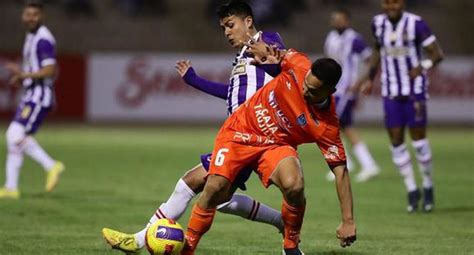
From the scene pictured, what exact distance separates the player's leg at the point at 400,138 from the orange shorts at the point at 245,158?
465 cm

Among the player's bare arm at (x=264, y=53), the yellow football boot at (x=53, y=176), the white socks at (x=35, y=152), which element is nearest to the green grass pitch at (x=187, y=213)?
the yellow football boot at (x=53, y=176)

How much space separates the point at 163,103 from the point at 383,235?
18494 mm

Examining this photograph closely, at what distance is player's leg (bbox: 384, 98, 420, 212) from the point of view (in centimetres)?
1235

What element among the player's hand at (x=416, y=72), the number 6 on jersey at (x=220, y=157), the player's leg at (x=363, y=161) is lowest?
the player's leg at (x=363, y=161)

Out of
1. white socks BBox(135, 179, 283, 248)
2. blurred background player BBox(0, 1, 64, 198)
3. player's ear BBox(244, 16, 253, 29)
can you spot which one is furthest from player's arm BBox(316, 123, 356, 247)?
blurred background player BBox(0, 1, 64, 198)

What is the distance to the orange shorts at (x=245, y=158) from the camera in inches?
309

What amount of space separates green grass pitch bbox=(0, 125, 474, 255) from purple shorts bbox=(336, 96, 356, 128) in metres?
0.92

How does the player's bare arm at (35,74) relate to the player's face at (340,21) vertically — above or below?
above

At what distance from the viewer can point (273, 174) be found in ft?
25.7

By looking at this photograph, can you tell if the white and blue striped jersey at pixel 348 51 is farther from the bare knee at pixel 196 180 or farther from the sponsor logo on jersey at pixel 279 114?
the sponsor logo on jersey at pixel 279 114

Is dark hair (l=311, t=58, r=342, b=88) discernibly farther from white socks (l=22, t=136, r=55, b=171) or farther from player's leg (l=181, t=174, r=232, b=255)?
white socks (l=22, t=136, r=55, b=171)

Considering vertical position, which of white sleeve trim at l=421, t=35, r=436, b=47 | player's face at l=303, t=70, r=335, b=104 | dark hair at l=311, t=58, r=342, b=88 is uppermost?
dark hair at l=311, t=58, r=342, b=88

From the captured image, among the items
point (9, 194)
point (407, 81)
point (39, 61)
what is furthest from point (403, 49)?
point (9, 194)

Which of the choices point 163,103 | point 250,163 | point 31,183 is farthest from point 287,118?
point 163,103
